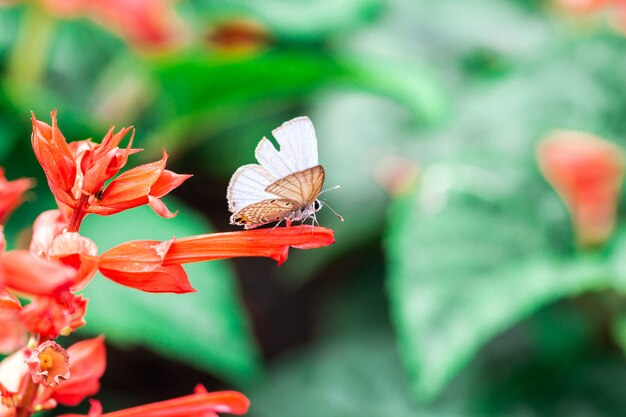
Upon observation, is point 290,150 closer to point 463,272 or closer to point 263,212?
point 263,212

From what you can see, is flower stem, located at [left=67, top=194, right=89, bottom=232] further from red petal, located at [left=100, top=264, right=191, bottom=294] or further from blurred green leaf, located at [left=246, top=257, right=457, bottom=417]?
blurred green leaf, located at [left=246, top=257, right=457, bottom=417]

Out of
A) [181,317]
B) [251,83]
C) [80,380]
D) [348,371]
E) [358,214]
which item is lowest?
[348,371]

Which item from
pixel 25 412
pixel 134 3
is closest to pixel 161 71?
pixel 134 3

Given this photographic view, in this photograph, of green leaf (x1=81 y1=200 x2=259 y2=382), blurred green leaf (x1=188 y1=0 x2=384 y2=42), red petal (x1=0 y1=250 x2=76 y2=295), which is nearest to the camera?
red petal (x1=0 y1=250 x2=76 y2=295)

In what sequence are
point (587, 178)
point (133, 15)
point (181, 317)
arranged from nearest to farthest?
point (181, 317), point (587, 178), point (133, 15)

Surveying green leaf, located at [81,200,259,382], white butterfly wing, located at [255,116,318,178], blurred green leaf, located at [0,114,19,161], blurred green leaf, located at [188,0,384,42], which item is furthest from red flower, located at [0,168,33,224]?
blurred green leaf, located at [188,0,384,42]

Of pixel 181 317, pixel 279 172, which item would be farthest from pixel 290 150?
pixel 181 317

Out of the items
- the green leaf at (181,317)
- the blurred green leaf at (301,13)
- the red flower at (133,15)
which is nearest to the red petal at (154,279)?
the green leaf at (181,317)

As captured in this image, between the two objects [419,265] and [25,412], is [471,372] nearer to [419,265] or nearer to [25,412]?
[419,265]
